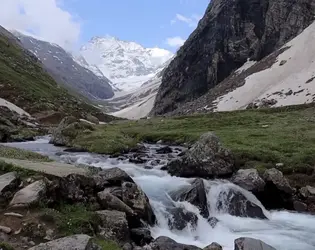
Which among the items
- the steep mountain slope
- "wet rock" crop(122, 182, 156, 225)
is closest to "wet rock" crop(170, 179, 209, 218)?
"wet rock" crop(122, 182, 156, 225)

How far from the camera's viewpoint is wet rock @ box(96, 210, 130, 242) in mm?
18031

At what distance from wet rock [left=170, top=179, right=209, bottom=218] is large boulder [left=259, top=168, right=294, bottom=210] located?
17.8 feet

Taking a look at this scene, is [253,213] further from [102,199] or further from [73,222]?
[73,222]

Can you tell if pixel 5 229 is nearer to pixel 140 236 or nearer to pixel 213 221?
pixel 140 236

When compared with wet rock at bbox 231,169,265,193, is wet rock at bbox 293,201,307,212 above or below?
below

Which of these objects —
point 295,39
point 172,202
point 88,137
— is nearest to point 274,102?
point 295,39

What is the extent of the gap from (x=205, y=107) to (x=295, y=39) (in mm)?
42396

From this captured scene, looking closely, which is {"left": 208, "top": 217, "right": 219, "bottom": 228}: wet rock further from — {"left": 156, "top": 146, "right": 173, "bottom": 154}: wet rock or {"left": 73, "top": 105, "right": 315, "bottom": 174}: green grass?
{"left": 156, "top": 146, "right": 173, "bottom": 154}: wet rock

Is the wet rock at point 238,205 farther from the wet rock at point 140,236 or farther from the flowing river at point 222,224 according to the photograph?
the wet rock at point 140,236

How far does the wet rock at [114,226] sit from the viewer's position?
18.0 metres

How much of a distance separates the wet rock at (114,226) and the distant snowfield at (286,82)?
80.6m

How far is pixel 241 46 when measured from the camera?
563 ft

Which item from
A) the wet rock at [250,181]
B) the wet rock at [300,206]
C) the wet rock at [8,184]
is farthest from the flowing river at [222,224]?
the wet rock at [8,184]

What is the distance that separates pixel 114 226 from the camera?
60.3ft
